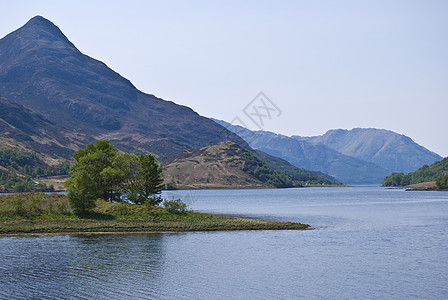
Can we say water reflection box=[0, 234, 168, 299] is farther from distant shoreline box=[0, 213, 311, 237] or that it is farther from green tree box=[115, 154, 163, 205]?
green tree box=[115, 154, 163, 205]

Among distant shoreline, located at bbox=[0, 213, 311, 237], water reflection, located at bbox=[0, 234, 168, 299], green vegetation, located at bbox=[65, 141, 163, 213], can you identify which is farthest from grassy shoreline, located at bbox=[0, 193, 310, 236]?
water reflection, located at bbox=[0, 234, 168, 299]

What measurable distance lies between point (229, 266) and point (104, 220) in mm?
51940

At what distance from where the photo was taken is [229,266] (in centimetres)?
7344

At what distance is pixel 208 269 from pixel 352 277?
19764mm

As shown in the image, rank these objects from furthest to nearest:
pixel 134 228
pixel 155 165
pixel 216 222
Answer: pixel 155 165 → pixel 216 222 → pixel 134 228

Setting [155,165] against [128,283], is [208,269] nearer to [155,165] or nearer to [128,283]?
[128,283]

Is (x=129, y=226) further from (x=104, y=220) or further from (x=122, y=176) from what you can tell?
(x=122, y=176)

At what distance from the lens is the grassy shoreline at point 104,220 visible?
358ft

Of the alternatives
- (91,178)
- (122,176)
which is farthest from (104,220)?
(122,176)

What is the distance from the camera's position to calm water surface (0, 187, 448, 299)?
57969 millimetres

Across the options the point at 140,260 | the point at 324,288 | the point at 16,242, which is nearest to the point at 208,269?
the point at 140,260

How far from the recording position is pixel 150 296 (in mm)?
55688

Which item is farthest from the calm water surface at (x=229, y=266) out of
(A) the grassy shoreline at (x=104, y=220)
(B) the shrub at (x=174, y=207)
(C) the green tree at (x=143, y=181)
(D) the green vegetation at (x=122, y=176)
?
(C) the green tree at (x=143, y=181)

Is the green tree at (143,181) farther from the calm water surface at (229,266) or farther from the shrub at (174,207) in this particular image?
the calm water surface at (229,266)
